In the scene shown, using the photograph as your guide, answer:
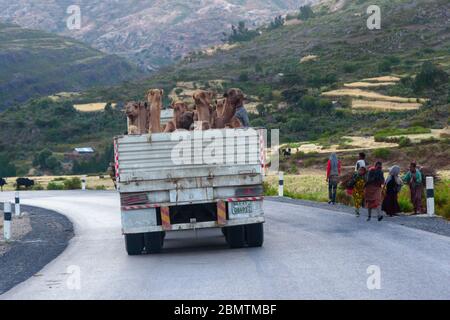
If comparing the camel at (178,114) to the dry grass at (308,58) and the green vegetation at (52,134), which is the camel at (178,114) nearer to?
the green vegetation at (52,134)

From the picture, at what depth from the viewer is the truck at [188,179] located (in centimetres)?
1603

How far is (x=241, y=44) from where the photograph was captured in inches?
6939

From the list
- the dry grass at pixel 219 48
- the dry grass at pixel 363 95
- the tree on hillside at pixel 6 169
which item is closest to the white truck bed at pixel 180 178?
the tree on hillside at pixel 6 169

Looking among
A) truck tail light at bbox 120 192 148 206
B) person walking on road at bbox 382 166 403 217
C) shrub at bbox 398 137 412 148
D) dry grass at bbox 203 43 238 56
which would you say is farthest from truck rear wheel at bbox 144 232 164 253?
dry grass at bbox 203 43 238 56

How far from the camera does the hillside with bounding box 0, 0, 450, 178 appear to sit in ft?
267

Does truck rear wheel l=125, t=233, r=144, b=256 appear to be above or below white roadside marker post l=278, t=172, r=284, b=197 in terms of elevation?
below

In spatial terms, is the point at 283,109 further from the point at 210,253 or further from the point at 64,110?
the point at 210,253

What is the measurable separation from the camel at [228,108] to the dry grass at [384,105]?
235 feet

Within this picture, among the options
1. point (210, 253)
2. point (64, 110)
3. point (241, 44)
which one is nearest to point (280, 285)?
point (210, 253)

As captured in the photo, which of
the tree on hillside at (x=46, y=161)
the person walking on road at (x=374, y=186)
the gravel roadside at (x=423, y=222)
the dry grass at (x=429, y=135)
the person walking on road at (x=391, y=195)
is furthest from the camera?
the tree on hillside at (x=46, y=161)

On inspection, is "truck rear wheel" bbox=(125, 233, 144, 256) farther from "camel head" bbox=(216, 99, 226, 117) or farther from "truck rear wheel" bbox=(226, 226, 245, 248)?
"camel head" bbox=(216, 99, 226, 117)
